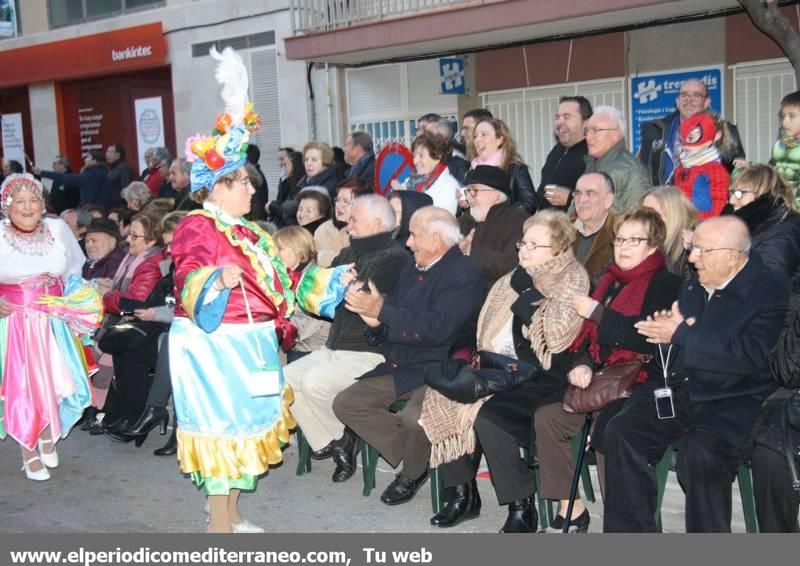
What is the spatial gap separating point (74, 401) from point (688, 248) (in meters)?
4.32

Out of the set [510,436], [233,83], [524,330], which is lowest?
[510,436]

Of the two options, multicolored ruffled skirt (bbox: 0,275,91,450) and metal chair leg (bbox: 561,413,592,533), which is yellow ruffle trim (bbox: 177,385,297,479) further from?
multicolored ruffled skirt (bbox: 0,275,91,450)

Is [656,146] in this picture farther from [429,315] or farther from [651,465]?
[651,465]

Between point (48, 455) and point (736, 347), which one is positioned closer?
point (736, 347)

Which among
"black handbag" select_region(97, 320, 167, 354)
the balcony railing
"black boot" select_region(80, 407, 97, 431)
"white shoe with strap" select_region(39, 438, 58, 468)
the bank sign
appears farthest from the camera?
the balcony railing

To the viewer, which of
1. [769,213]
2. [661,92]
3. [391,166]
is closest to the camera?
[769,213]

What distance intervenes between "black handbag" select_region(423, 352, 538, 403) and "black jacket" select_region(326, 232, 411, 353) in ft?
3.38

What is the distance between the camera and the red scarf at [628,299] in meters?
5.14

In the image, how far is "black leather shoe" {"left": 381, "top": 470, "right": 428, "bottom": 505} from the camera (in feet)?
19.6

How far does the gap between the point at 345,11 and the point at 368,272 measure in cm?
792

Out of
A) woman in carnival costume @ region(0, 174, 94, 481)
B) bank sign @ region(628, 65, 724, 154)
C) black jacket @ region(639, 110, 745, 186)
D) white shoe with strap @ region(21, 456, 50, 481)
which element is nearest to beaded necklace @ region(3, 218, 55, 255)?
woman in carnival costume @ region(0, 174, 94, 481)

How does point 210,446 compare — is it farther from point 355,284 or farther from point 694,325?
point 694,325

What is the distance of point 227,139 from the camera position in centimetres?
512

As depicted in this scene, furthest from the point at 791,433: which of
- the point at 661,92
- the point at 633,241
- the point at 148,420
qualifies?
the point at 661,92
